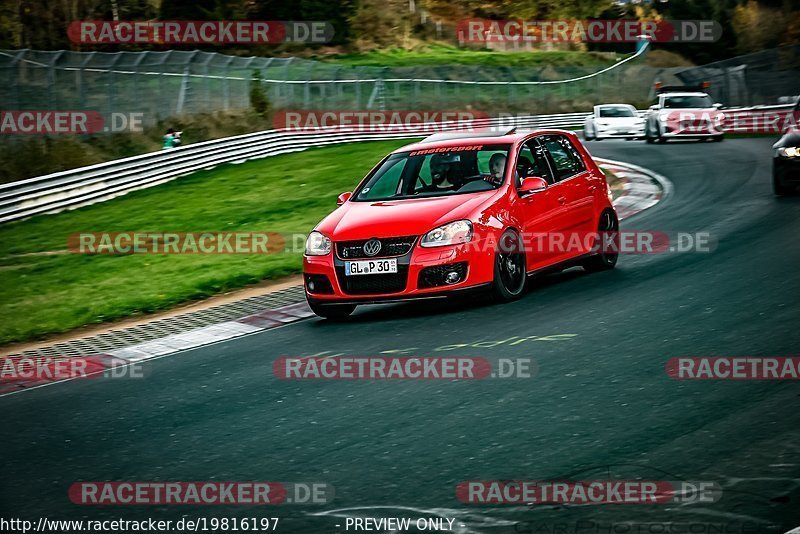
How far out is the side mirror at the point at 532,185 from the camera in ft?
35.0

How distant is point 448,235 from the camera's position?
33.0ft

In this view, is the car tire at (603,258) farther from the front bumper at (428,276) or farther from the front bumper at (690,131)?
the front bumper at (690,131)

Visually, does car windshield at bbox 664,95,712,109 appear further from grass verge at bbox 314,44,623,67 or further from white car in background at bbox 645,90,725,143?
grass verge at bbox 314,44,623,67

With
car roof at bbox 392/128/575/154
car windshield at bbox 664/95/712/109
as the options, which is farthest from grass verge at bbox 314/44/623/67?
car roof at bbox 392/128/575/154

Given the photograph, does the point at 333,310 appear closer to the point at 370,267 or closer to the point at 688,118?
the point at 370,267

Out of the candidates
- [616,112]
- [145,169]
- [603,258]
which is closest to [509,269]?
[603,258]

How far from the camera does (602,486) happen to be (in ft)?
16.6

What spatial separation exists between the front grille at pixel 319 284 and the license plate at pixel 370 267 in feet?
0.88

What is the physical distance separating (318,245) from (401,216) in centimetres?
88

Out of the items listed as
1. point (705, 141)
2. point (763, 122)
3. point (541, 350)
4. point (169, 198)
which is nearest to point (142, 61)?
point (169, 198)

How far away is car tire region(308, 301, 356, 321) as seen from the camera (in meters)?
10.7

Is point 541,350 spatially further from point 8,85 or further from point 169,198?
point 8,85

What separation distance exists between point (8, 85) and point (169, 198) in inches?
225

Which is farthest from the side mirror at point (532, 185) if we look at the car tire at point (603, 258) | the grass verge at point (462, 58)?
the grass verge at point (462, 58)
